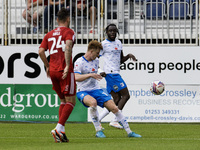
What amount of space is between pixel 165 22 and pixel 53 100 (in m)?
3.66

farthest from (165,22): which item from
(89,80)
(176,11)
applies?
→ (89,80)

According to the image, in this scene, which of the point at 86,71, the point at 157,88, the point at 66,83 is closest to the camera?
the point at 66,83

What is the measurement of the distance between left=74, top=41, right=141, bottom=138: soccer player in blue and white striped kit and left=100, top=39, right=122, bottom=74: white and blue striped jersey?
2.29m

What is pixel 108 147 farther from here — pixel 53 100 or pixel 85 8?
pixel 85 8

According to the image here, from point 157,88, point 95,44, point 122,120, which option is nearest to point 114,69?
point 157,88

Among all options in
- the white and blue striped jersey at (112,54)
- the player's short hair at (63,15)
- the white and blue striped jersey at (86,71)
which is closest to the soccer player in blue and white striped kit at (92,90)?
the white and blue striped jersey at (86,71)

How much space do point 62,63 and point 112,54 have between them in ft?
12.8

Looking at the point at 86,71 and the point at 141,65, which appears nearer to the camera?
the point at 86,71

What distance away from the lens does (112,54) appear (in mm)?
12555

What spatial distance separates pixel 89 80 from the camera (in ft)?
33.1

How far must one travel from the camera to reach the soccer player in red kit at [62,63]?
8594 millimetres

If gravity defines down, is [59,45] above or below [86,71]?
above

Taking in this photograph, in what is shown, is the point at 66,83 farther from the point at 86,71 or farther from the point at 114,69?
the point at 114,69

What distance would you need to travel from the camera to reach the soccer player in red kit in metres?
8.59
